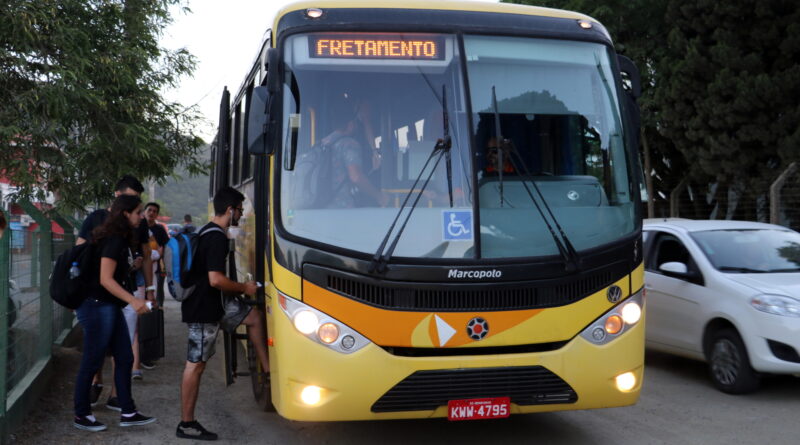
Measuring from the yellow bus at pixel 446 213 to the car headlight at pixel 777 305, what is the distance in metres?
2.37

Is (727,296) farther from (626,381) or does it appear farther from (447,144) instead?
(447,144)

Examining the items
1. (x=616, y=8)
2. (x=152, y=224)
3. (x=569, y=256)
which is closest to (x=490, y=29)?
(x=569, y=256)

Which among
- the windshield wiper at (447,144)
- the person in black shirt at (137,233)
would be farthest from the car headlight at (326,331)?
the person in black shirt at (137,233)

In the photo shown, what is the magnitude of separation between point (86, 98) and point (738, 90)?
14.8 meters

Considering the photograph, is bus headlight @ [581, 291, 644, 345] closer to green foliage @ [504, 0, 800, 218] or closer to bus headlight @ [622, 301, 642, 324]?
bus headlight @ [622, 301, 642, 324]

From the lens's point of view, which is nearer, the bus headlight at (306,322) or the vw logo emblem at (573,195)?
the bus headlight at (306,322)

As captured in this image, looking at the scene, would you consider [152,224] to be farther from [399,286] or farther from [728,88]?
[728,88]

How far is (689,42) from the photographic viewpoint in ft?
71.2

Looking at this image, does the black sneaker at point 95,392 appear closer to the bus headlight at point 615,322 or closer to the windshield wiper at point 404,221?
the windshield wiper at point 404,221

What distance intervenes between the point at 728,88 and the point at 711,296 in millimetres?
13362

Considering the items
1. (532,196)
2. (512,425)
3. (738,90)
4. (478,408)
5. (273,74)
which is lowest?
(512,425)

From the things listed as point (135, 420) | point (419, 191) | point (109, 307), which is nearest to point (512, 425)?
point (419, 191)

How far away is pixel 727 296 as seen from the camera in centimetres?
820

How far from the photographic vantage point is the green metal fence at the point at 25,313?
21.1 feet
